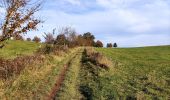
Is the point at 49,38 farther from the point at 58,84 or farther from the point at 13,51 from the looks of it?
the point at 58,84

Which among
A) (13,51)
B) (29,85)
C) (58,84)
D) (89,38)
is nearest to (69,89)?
(58,84)

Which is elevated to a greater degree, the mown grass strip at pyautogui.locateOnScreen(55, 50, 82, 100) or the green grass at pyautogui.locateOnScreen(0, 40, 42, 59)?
the green grass at pyautogui.locateOnScreen(0, 40, 42, 59)

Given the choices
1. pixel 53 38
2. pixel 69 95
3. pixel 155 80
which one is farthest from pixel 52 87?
pixel 53 38

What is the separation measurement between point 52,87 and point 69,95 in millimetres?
2488

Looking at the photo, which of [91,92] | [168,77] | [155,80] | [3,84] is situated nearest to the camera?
[3,84]

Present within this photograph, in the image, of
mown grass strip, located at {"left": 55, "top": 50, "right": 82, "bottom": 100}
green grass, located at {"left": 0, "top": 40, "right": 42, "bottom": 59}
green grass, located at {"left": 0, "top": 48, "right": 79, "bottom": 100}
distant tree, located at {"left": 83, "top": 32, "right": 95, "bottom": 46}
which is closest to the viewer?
green grass, located at {"left": 0, "top": 48, "right": 79, "bottom": 100}

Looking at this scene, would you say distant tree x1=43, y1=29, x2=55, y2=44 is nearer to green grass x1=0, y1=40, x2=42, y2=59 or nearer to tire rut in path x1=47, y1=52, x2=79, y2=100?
green grass x1=0, y1=40, x2=42, y2=59

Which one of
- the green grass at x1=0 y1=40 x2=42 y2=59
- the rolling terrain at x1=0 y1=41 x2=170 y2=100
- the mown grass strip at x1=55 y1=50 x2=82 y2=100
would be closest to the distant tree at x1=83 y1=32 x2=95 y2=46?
the green grass at x1=0 y1=40 x2=42 y2=59

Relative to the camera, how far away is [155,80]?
25391 millimetres

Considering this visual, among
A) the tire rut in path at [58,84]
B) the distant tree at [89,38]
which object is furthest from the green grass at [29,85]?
the distant tree at [89,38]

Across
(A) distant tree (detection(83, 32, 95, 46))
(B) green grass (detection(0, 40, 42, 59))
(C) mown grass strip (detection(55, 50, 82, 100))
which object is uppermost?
(A) distant tree (detection(83, 32, 95, 46))

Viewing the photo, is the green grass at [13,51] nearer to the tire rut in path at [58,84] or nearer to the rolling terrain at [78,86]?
the tire rut in path at [58,84]

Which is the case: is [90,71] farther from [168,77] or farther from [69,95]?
[69,95]

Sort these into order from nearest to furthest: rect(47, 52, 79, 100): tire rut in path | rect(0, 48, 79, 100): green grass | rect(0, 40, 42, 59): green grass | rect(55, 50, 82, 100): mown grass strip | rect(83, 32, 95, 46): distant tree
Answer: rect(0, 48, 79, 100): green grass → rect(55, 50, 82, 100): mown grass strip → rect(47, 52, 79, 100): tire rut in path → rect(0, 40, 42, 59): green grass → rect(83, 32, 95, 46): distant tree
